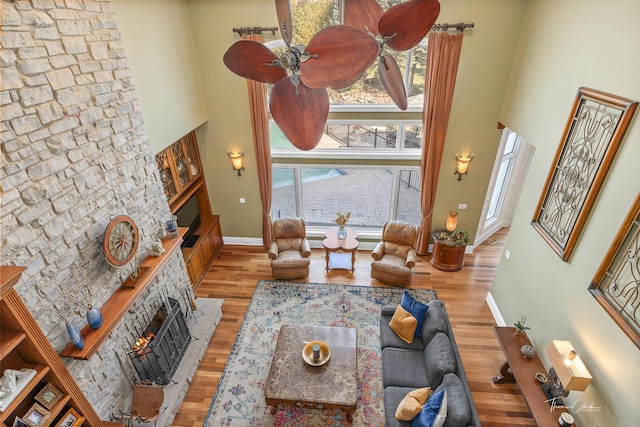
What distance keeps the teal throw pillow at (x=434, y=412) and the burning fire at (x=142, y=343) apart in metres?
3.22

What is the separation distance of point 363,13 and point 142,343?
4.28m

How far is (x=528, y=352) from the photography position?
4082mm

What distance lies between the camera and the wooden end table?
20.8 feet

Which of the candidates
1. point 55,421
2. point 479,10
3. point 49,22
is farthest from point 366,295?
point 49,22

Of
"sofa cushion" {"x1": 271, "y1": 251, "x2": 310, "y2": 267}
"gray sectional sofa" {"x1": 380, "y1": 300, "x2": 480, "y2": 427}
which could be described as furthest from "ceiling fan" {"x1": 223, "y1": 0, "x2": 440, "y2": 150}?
"sofa cushion" {"x1": 271, "y1": 251, "x2": 310, "y2": 267}

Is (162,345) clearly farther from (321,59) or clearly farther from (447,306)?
(447,306)

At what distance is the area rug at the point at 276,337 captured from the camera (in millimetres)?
4223

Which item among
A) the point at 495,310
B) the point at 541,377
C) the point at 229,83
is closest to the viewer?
the point at 541,377

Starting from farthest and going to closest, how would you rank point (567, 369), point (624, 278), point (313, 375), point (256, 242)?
point (256, 242) → point (313, 375) → point (567, 369) → point (624, 278)

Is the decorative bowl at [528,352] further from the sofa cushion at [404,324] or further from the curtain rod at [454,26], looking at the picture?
the curtain rod at [454,26]

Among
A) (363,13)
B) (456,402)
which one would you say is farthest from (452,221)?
(363,13)

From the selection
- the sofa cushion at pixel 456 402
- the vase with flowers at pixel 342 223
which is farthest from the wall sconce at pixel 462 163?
the sofa cushion at pixel 456 402

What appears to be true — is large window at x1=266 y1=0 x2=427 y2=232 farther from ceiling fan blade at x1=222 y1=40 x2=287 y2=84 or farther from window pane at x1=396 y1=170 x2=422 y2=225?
ceiling fan blade at x1=222 y1=40 x2=287 y2=84

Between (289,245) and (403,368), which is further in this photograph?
(289,245)
